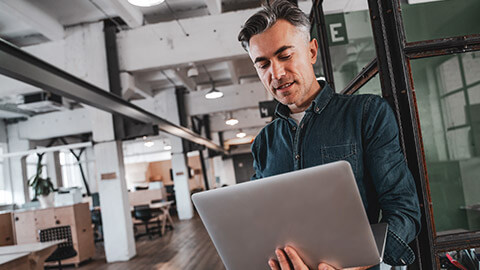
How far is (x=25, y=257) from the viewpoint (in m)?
4.05

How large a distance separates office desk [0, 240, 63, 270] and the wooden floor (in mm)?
2371

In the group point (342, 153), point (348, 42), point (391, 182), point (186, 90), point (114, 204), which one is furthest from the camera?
point (186, 90)

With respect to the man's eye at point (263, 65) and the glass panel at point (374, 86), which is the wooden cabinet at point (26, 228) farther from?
the man's eye at point (263, 65)

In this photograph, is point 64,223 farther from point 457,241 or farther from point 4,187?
point 457,241

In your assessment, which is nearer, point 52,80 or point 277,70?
point 277,70

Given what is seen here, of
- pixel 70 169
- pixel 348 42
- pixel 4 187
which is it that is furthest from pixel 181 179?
pixel 348 42

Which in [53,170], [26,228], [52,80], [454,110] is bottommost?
[26,228]

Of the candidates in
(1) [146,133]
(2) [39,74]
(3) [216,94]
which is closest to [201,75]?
(3) [216,94]

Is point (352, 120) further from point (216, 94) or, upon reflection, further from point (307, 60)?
point (216, 94)

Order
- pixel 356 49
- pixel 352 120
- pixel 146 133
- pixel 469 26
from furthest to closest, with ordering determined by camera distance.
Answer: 1. pixel 146 133
2. pixel 356 49
3. pixel 469 26
4. pixel 352 120

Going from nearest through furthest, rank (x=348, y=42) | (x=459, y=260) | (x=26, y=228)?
(x=459, y=260) → (x=348, y=42) → (x=26, y=228)

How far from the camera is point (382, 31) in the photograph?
4.46ft

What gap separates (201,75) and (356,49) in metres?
9.00

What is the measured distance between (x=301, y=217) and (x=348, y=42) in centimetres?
151
